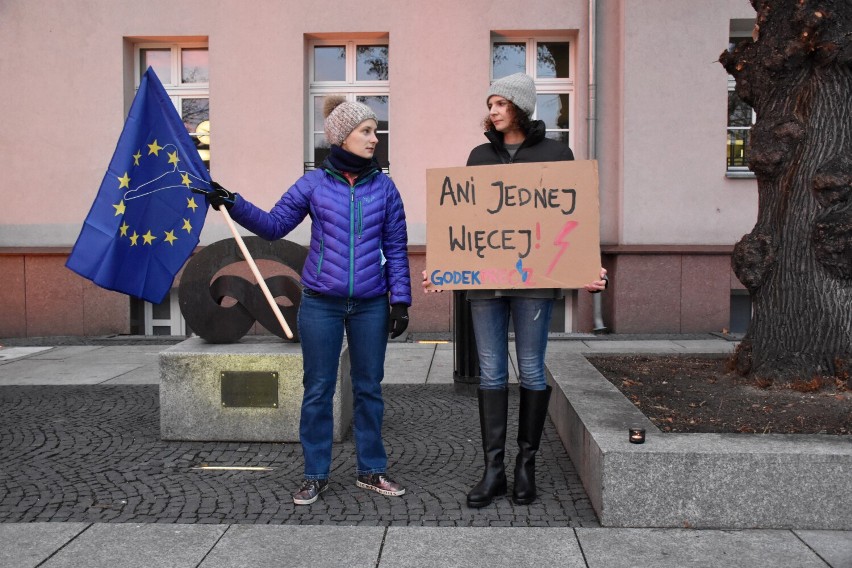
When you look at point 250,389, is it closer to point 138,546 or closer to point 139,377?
point 138,546

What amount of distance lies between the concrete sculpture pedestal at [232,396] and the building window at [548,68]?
6.83m

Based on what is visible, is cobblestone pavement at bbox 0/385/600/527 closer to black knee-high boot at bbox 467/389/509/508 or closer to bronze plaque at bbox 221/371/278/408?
black knee-high boot at bbox 467/389/509/508

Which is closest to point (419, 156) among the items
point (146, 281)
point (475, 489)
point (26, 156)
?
point (26, 156)

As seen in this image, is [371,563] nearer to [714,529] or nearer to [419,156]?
[714,529]

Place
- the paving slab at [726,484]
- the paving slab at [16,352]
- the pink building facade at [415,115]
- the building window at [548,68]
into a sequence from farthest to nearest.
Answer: the building window at [548,68] → the pink building facade at [415,115] → the paving slab at [16,352] → the paving slab at [726,484]

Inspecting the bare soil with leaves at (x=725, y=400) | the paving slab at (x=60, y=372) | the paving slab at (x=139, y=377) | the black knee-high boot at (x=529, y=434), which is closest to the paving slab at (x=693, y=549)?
the black knee-high boot at (x=529, y=434)

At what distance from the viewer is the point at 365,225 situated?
12.6 feet

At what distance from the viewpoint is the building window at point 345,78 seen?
34.9ft

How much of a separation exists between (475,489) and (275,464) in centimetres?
136

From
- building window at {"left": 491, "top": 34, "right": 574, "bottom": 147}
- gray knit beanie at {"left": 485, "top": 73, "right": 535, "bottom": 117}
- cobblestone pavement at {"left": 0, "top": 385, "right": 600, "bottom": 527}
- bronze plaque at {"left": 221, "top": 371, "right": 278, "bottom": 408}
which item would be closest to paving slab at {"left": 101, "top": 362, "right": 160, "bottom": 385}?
cobblestone pavement at {"left": 0, "top": 385, "right": 600, "bottom": 527}

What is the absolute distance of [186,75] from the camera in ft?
35.5

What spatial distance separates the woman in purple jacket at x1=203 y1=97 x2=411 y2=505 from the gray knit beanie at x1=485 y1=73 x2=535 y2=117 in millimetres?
677

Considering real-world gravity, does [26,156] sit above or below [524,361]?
above

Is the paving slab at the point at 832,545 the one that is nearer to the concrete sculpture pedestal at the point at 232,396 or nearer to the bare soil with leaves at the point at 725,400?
the bare soil with leaves at the point at 725,400
